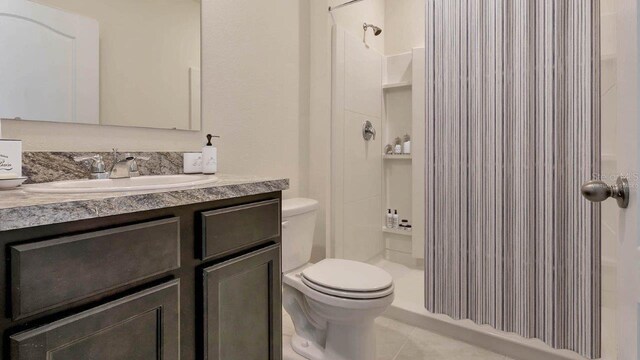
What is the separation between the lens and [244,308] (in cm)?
105

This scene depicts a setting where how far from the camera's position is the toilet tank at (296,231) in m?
1.66

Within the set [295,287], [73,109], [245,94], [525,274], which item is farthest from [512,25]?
[73,109]

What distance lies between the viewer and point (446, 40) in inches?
70.5

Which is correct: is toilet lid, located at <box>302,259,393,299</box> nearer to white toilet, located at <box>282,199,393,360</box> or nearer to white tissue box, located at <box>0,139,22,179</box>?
white toilet, located at <box>282,199,393,360</box>

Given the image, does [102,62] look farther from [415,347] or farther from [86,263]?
[415,347]

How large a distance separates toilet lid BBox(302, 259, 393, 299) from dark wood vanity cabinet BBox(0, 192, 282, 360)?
→ 328 millimetres

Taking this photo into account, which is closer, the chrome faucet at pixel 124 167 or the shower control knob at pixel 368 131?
the chrome faucet at pixel 124 167

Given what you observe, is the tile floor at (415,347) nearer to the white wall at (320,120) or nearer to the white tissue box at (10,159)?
the white wall at (320,120)

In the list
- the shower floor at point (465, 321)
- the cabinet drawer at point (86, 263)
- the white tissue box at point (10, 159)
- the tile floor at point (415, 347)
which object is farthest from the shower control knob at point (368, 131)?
the white tissue box at point (10, 159)

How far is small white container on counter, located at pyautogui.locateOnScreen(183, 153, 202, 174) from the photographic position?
1445mm

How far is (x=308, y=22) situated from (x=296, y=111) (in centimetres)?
64

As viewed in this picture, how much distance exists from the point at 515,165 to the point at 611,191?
1127 mm

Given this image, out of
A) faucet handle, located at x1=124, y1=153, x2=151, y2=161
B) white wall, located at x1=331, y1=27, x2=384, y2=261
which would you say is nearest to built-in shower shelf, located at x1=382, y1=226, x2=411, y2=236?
white wall, located at x1=331, y1=27, x2=384, y2=261

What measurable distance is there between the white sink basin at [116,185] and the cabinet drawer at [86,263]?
0.11m
